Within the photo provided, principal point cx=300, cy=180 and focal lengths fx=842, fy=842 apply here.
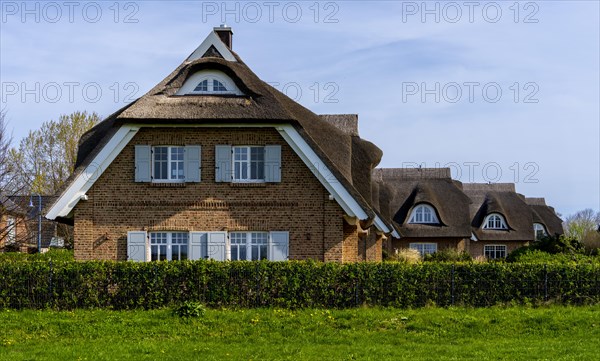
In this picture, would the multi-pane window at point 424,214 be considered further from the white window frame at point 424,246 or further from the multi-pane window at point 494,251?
the multi-pane window at point 494,251

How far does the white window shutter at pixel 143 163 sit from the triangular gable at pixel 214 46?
12.6 ft

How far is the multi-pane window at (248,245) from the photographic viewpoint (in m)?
25.9

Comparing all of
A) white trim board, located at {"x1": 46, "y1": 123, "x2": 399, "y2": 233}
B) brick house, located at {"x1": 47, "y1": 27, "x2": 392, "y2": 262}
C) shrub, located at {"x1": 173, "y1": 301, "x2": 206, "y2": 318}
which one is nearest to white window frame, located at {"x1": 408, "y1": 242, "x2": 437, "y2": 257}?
brick house, located at {"x1": 47, "y1": 27, "x2": 392, "y2": 262}

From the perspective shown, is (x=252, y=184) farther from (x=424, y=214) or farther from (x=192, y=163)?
(x=424, y=214)

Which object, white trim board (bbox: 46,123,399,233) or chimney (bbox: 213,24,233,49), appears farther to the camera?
chimney (bbox: 213,24,233,49)

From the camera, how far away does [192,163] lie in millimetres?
25969

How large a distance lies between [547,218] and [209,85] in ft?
163

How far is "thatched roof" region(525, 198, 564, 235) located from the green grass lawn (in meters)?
46.4

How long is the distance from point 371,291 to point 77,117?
36820mm

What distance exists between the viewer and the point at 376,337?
1952cm

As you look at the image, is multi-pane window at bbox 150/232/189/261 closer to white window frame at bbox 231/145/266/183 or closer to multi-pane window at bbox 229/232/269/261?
multi-pane window at bbox 229/232/269/261

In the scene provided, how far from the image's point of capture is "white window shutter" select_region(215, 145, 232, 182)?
84.9 feet

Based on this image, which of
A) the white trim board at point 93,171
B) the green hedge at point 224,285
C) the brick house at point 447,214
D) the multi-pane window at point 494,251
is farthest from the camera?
the multi-pane window at point 494,251

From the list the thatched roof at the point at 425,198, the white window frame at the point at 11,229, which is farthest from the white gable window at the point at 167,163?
the thatched roof at the point at 425,198
